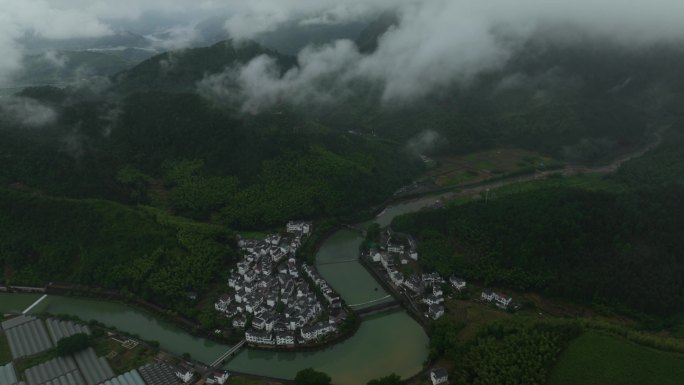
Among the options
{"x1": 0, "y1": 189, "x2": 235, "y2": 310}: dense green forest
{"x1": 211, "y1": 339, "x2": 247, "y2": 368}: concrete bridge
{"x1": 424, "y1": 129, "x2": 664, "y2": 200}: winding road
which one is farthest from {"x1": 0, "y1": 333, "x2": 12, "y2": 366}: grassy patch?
{"x1": 424, "y1": 129, "x2": 664, "y2": 200}: winding road

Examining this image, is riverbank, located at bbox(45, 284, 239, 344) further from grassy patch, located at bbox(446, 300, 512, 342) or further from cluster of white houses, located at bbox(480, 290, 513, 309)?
cluster of white houses, located at bbox(480, 290, 513, 309)

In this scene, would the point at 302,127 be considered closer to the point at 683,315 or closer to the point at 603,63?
the point at 683,315

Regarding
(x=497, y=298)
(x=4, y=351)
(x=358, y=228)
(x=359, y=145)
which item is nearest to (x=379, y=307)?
(x=497, y=298)

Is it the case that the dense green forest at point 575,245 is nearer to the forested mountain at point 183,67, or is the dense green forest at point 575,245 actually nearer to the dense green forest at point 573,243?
the dense green forest at point 573,243

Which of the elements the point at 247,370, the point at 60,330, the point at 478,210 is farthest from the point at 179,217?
the point at 478,210

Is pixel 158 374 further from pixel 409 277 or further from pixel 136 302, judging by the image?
pixel 409 277

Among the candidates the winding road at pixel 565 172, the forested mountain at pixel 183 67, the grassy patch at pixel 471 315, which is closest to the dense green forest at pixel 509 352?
the grassy patch at pixel 471 315
